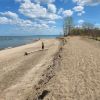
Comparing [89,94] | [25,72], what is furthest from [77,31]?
[89,94]

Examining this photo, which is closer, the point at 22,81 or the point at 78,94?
the point at 78,94

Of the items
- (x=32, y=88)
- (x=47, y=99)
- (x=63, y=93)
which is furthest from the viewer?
(x=32, y=88)

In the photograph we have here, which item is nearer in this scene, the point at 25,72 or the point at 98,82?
the point at 98,82

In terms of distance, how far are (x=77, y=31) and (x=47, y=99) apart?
11143cm

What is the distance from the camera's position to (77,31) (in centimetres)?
11938

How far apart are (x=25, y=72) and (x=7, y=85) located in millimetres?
3993

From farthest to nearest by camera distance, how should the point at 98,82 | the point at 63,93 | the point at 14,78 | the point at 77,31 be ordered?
the point at 77,31 < the point at 14,78 < the point at 98,82 < the point at 63,93

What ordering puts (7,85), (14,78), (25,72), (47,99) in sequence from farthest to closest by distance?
(25,72) < (14,78) < (7,85) < (47,99)

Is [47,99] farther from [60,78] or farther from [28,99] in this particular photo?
[60,78]

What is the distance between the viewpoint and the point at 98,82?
40.2ft

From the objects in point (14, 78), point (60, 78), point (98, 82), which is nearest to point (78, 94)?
point (98, 82)

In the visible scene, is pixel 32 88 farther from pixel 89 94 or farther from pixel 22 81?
pixel 89 94

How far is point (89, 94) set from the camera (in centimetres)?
1024

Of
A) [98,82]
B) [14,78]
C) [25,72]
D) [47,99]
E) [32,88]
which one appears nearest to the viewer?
[47,99]
